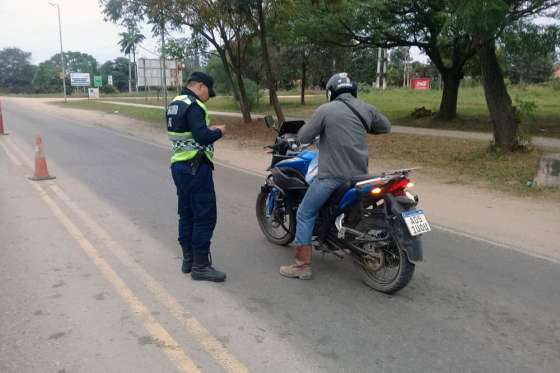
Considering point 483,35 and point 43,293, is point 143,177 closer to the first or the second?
point 43,293

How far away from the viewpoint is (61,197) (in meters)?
8.59

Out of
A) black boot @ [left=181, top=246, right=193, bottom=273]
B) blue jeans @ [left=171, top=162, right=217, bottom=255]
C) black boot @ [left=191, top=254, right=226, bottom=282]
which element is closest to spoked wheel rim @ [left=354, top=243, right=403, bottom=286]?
black boot @ [left=191, top=254, right=226, bottom=282]

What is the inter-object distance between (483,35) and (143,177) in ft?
24.2

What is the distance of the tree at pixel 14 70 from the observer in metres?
111

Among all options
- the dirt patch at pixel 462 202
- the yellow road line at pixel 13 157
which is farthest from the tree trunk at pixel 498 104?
the yellow road line at pixel 13 157

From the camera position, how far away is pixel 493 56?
12.9 meters

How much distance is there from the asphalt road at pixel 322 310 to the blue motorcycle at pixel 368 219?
254 millimetres

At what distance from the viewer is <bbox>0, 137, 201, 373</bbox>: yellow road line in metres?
3.58

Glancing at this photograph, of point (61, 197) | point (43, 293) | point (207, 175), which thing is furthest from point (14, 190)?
point (207, 175)

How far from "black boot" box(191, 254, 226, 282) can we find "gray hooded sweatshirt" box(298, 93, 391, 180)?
1.32m

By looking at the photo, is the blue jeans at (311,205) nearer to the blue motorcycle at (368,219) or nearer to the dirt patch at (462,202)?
the blue motorcycle at (368,219)

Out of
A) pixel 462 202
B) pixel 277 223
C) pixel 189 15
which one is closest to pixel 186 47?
pixel 189 15

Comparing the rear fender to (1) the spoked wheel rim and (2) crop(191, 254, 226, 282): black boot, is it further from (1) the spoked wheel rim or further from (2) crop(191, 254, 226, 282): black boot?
(2) crop(191, 254, 226, 282): black boot

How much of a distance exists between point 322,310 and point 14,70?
12479 cm
